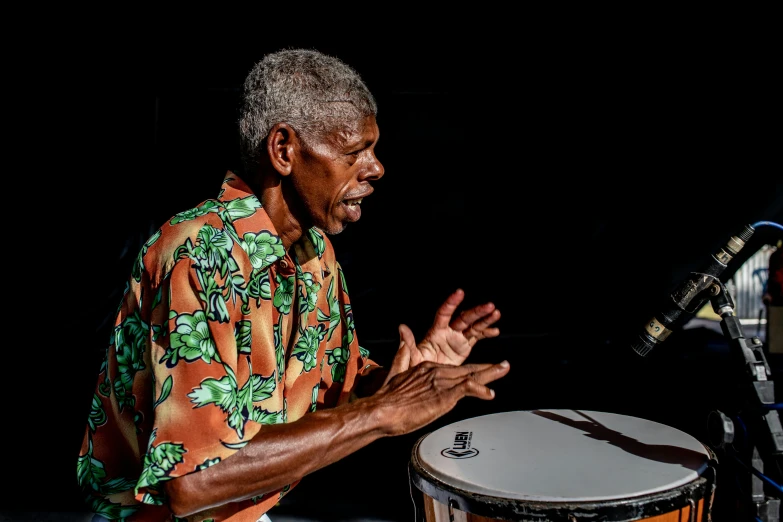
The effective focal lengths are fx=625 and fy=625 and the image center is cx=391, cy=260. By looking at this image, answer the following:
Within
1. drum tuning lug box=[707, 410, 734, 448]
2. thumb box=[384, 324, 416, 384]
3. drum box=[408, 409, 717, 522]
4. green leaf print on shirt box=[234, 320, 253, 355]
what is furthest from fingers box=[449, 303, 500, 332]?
green leaf print on shirt box=[234, 320, 253, 355]

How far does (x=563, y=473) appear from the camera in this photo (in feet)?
4.64

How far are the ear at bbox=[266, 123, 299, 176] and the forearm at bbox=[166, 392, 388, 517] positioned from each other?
24.2 inches

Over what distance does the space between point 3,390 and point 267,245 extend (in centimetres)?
463

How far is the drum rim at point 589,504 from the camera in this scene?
127cm

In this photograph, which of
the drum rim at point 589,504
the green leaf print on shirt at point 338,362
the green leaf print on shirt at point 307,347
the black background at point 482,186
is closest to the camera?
the drum rim at point 589,504

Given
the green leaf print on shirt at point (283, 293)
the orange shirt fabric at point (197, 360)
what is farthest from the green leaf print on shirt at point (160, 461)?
the green leaf print on shirt at point (283, 293)

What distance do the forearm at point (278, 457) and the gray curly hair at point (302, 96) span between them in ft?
A: 2.24

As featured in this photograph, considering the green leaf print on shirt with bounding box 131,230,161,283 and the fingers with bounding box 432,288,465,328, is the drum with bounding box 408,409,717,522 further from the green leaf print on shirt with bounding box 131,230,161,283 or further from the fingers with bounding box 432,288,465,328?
the green leaf print on shirt with bounding box 131,230,161,283

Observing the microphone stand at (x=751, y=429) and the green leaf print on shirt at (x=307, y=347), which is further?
the green leaf print on shirt at (x=307, y=347)

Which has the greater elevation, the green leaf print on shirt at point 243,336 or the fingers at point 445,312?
the green leaf print on shirt at point 243,336

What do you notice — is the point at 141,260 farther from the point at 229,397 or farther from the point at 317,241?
the point at 317,241

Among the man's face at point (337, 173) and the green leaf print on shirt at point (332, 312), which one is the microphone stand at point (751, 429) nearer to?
the man's face at point (337, 173)

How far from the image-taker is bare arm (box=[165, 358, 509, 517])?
120 centimetres

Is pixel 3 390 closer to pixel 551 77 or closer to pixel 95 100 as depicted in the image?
pixel 95 100
